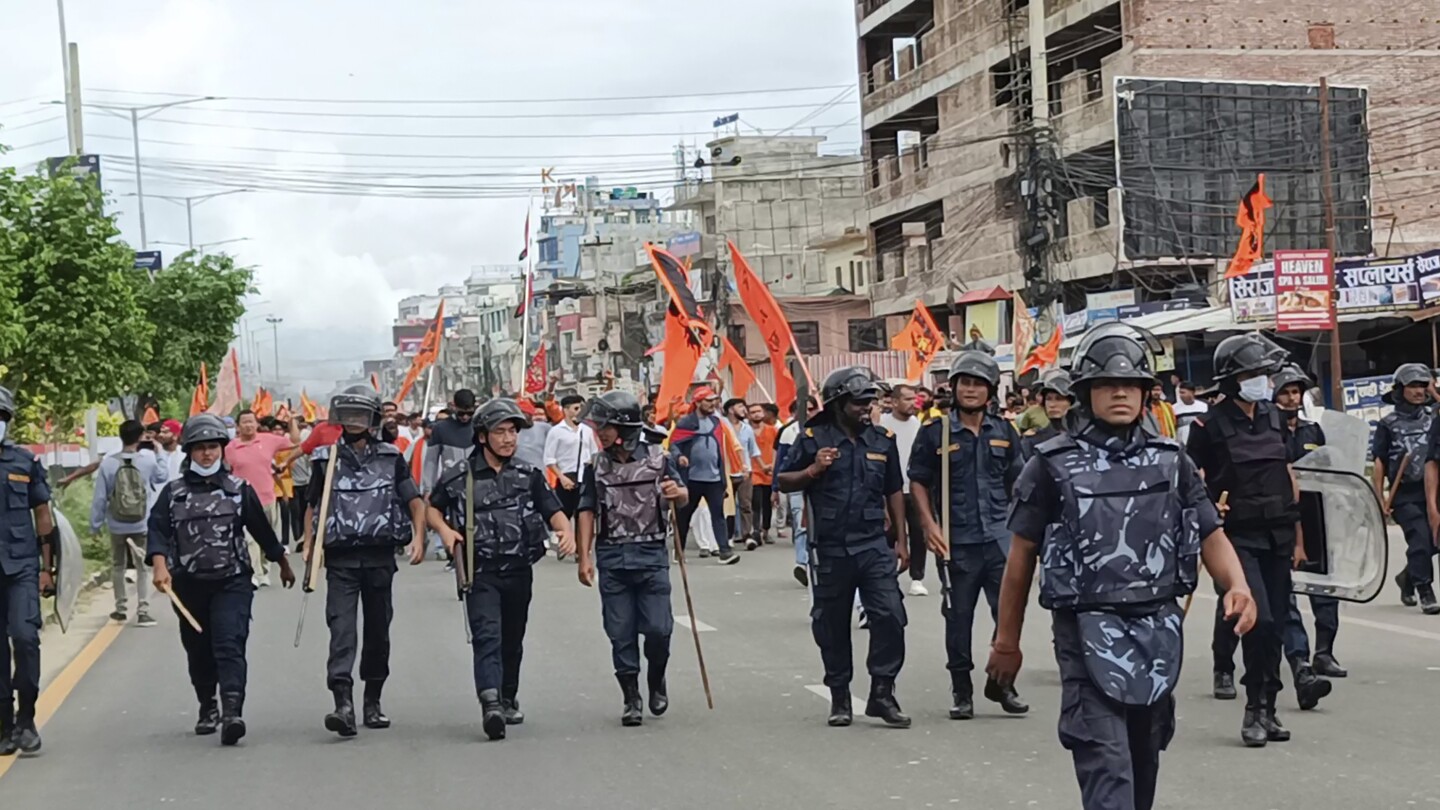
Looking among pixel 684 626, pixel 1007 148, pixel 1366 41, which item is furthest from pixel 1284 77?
pixel 684 626

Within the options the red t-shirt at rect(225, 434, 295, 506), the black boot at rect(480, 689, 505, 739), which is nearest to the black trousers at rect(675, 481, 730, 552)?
the red t-shirt at rect(225, 434, 295, 506)

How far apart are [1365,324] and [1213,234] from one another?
496 cm

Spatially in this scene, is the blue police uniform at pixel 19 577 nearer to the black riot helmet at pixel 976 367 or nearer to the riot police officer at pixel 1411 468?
the black riot helmet at pixel 976 367

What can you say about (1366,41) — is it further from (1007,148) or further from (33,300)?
(33,300)

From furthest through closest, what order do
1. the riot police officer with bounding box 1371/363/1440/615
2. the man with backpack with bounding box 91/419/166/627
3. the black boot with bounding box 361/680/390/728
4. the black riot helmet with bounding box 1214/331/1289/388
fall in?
the man with backpack with bounding box 91/419/166/627 → the riot police officer with bounding box 1371/363/1440/615 → the black boot with bounding box 361/680/390/728 → the black riot helmet with bounding box 1214/331/1289/388

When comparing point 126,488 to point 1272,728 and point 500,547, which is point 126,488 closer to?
point 500,547

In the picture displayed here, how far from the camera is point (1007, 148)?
43656 mm

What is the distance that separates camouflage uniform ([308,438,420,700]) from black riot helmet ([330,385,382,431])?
4.9 inches

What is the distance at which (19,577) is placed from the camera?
9.61m

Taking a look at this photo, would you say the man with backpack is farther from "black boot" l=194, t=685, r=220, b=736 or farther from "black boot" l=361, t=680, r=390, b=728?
"black boot" l=361, t=680, r=390, b=728

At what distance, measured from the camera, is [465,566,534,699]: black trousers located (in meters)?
9.98

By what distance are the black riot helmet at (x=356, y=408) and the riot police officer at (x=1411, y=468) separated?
303 inches

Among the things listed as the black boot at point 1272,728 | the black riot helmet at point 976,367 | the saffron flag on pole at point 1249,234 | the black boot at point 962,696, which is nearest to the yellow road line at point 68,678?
the black boot at point 962,696

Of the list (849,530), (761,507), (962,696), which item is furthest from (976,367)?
(761,507)
